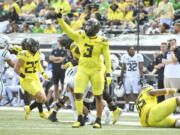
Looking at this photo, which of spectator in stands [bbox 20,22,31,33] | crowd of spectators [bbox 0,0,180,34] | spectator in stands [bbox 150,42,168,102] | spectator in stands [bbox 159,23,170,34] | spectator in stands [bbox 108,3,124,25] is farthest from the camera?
spectator in stands [bbox 20,22,31,33]

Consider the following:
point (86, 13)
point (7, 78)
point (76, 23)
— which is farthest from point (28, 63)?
point (86, 13)

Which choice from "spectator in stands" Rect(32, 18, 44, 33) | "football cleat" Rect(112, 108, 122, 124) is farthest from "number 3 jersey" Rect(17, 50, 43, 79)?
"spectator in stands" Rect(32, 18, 44, 33)

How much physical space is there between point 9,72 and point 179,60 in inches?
246

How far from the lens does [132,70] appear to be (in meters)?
13.7

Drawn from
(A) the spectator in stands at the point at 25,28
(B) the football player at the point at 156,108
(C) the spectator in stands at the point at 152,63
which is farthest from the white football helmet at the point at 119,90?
(B) the football player at the point at 156,108

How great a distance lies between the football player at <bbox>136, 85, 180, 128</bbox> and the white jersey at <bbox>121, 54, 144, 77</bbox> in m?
5.16

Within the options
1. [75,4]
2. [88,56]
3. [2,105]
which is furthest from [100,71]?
[75,4]

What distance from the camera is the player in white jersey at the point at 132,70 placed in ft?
44.4

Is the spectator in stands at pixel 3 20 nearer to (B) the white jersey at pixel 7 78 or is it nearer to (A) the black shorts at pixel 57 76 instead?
(B) the white jersey at pixel 7 78

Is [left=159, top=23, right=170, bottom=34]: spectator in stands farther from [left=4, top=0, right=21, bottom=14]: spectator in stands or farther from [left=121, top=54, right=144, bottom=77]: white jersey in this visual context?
[left=4, top=0, right=21, bottom=14]: spectator in stands

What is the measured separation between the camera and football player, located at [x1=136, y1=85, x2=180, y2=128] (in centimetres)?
773

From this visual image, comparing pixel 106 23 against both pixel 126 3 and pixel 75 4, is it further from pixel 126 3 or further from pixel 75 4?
pixel 75 4

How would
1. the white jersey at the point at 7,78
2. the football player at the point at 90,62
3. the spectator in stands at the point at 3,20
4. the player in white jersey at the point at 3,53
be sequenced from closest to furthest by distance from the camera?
the football player at the point at 90,62, the player in white jersey at the point at 3,53, the white jersey at the point at 7,78, the spectator in stands at the point at 3,20

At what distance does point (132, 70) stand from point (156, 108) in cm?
587
